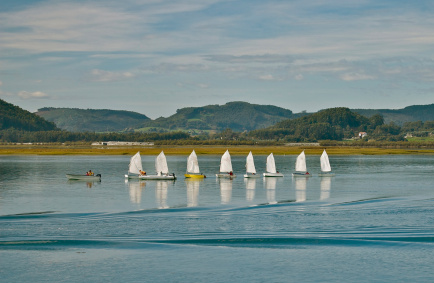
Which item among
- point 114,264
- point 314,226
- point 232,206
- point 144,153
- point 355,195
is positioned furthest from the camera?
point 144,153

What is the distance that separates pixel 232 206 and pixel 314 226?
11.8 m

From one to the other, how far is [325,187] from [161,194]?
68.7 ft

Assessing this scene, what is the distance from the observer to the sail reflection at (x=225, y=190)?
55.2 metres

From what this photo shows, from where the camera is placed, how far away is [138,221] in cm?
4150

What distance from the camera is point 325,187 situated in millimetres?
69312

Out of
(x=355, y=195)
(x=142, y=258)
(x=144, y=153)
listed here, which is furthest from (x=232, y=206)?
(x=144, y=153)

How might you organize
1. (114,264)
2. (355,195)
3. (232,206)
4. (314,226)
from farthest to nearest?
(355,195) < (232,206) < (314,226) < (114,264)

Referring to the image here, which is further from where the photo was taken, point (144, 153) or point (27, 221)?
point (144, 153)

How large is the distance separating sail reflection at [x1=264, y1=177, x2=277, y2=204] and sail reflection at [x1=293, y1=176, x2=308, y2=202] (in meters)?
2.43

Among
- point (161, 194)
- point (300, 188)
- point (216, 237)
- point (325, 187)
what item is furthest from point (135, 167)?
point (216, 237)

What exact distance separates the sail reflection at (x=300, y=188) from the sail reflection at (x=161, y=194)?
12.9 metres

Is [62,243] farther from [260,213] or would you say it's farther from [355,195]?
[355,195]

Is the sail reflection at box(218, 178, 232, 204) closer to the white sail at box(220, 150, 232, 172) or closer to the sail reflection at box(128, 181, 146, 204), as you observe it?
the white sail at box(220, 150, 232, 172)

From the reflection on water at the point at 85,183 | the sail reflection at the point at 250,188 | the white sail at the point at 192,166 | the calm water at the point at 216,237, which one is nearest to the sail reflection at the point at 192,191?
the calm water at the point at 216,237
